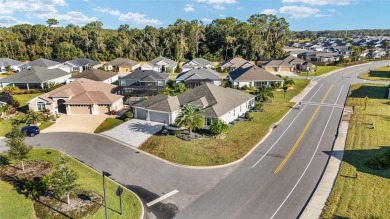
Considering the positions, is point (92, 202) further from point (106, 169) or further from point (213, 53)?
point (213, 53)

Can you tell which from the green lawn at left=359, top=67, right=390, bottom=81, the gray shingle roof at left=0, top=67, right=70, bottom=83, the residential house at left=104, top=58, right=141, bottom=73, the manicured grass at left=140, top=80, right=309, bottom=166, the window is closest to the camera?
the manicured grass at left=140, top=80, right=309, bottom=166

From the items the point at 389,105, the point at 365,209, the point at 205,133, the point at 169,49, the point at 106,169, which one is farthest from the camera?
the point at 169,49

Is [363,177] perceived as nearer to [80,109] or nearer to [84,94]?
[80,109]

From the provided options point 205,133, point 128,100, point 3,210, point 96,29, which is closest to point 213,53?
point 96,29

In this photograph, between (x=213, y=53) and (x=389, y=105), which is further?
(x=213, y=53)

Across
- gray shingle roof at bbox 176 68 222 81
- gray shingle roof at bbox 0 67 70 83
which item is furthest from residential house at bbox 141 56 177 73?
gray shingle roof at bbox 0 67 70 83

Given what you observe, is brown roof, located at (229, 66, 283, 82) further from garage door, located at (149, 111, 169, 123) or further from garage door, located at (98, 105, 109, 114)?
garage door, located at (98, 105, 109, 114)
